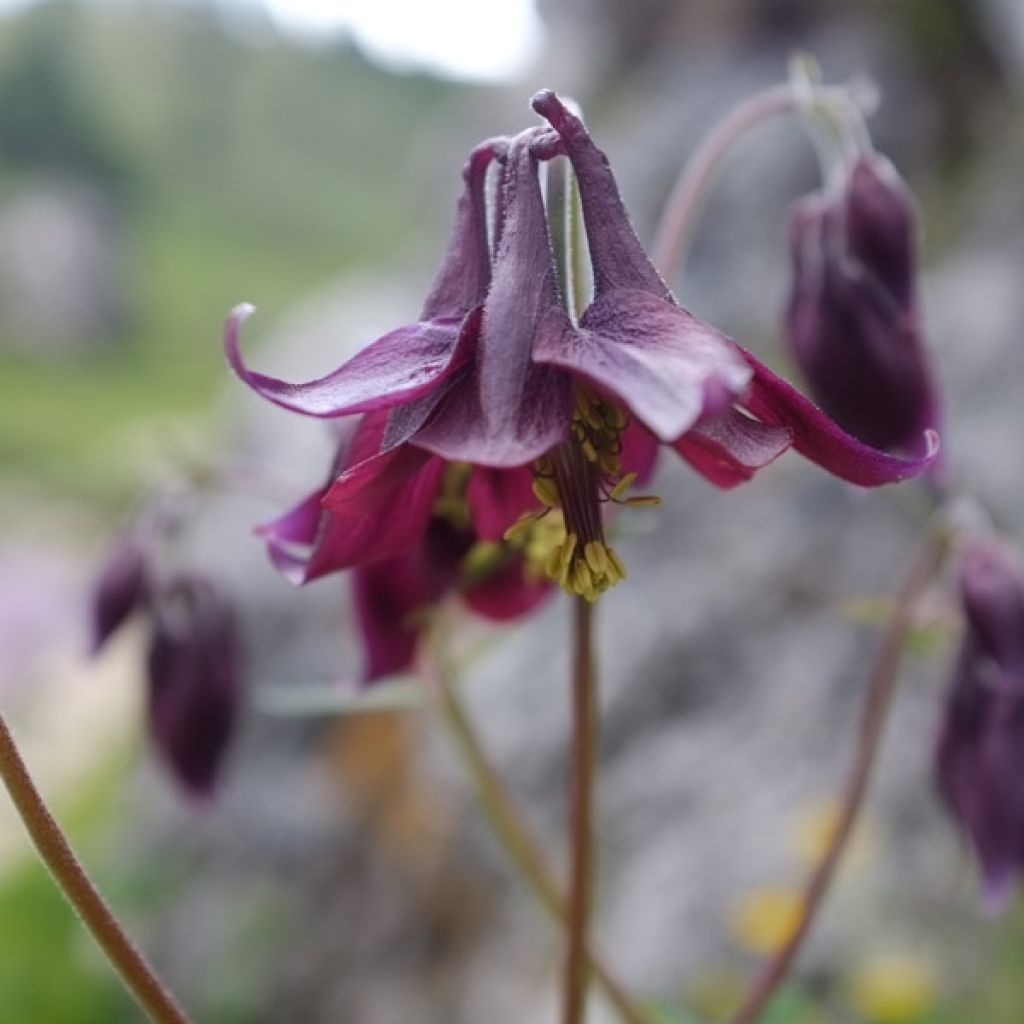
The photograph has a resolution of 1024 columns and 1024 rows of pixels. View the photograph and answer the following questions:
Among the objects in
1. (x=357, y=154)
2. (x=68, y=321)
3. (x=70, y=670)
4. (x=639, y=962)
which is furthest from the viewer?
(x=357, y=154)

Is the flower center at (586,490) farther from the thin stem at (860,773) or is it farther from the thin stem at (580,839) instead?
the thin stem at (860,773)

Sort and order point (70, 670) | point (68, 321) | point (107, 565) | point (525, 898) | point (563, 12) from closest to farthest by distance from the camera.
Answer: point (107, 565) < point (525, 898) < point (563, 12) < point (70, 670) < point (68, 321)

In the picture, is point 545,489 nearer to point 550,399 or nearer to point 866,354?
point 550,399

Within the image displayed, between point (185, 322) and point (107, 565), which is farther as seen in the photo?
point (185, 322)

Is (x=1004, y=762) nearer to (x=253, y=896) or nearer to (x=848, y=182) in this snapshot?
(x=848, y=182)

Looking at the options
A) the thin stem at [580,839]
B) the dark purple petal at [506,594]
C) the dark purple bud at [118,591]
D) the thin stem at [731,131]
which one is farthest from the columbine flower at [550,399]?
the dark purple bud at [118,591]

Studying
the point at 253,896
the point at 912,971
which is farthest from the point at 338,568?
the point at 253,896

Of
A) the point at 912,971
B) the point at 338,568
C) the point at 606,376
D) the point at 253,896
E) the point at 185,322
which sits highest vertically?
the point at 606,376

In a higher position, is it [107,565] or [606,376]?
[606,376]
